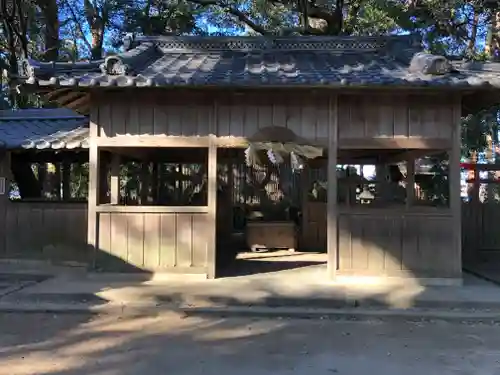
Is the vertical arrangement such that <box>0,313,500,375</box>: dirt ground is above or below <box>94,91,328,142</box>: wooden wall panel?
below

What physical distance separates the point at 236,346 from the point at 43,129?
7.94 metres

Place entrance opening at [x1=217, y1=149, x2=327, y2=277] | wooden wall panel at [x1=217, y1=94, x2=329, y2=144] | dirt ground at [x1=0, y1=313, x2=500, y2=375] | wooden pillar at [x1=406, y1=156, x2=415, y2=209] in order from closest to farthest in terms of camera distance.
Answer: dirt ground at [x1=0, y1=313, x2=500, y2=375] → wooden wall panel at [x1=217, y1=94, x2=329, y2=144] → wooden pillar at [x1=406, y1=156, x2=415, y2=209] → entrance opening at [x1=217, y1=149, x2=327, y2=277]

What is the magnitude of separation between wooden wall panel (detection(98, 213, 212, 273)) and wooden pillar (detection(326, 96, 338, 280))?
2023 millimetres

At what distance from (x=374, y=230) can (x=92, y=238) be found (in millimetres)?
4658

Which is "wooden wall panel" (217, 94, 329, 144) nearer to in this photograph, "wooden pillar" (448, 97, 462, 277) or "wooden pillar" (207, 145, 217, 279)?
"wooden pillar" (207, 145, 217, 279)

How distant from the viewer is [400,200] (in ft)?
43.7

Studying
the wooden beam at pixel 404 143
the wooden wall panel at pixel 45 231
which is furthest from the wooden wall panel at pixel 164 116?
the wooden wall panel at pixel 45 231

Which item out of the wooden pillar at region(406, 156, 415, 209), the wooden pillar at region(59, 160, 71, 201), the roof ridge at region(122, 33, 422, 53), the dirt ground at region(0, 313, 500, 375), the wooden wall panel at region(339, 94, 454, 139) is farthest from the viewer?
the wooden pillar at region(59, 160, 71, 201)

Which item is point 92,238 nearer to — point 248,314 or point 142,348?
point 248,314

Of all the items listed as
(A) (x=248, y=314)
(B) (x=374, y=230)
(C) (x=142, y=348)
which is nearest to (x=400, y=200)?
(B) (x=374, y=230)

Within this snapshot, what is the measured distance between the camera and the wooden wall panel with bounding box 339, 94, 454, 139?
31.1 ft

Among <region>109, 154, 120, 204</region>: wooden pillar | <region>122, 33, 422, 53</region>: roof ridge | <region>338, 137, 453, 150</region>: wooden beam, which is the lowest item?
<region>109, 154, 120, 204</region>: wooden pillar

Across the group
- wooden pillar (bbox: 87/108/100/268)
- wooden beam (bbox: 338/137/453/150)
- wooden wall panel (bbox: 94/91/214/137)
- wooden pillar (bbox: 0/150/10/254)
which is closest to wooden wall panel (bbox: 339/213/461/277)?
wooden beam (bbox: 338/137/453/150)

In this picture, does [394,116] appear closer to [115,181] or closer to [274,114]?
[274,114]
